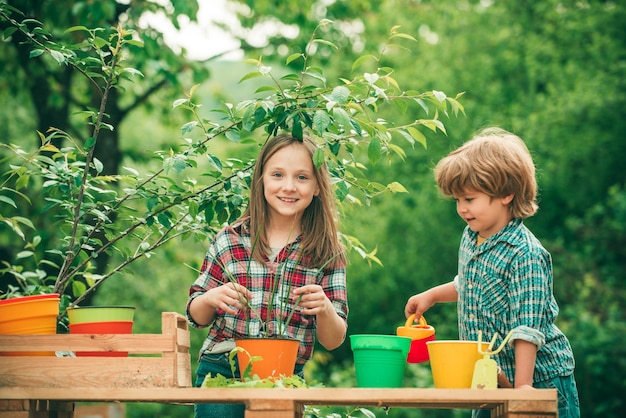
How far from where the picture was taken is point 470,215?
2324mm

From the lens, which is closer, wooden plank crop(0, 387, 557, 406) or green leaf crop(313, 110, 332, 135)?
wooden plank crop(0, 387, 557, 406)

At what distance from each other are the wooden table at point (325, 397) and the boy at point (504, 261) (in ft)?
1.11

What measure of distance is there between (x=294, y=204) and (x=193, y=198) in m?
0.47

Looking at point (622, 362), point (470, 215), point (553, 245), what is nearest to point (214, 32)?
point (553, 245)

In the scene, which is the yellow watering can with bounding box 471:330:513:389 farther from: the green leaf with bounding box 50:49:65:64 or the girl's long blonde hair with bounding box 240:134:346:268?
the green leaf with bounding box 50:49:65:64

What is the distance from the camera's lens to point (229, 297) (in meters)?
2.20

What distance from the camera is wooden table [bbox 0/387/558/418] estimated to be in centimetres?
183

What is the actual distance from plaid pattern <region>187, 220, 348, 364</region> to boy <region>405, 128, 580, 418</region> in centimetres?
41

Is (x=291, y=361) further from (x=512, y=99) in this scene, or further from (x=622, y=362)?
(x=512, y=99)

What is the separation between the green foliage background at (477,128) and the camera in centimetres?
860

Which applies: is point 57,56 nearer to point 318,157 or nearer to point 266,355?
point 318,157

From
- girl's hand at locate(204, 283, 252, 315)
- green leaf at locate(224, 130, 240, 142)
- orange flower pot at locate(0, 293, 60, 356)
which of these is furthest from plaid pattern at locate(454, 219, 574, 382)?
orange flower pot at locate(0, 293, 60, 356)

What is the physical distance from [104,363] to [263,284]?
0.60 metres

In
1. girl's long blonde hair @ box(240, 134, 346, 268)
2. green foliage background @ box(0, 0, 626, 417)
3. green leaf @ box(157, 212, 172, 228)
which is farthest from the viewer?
green foliage background @ box(0, 0, 626, 417)
